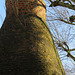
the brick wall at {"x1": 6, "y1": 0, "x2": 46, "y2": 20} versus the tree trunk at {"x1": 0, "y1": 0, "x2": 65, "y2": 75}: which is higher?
the brick wall at {"x1": 6, "y1": 0, "x2": 46, "y2": 20}

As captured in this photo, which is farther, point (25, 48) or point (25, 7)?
point (25, 7)

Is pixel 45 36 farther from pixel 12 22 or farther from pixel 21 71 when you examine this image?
pixel 21 71

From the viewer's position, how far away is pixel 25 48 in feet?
A: 9.22

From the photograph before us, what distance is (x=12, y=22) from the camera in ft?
10.8

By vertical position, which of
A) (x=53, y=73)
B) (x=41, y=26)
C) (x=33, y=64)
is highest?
(x=41, y=26)

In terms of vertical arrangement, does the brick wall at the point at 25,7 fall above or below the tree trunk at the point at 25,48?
above

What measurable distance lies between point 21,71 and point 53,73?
692 millimetres

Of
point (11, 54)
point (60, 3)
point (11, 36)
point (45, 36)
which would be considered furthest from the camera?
point (60, 3)

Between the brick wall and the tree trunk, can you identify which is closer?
the tree trunk

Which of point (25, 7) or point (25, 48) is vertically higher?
point (25, 7)

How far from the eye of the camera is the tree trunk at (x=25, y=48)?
8.54 ft

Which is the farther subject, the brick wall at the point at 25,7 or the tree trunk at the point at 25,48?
the brick wall at the point at 25,7

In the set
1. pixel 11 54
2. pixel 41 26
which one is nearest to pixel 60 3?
pixel 41 26

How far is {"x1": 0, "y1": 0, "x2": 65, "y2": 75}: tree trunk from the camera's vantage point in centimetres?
260
